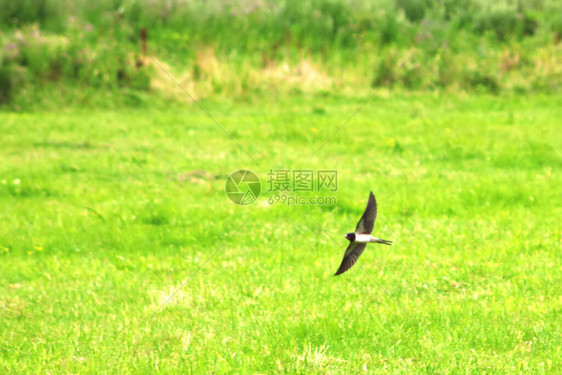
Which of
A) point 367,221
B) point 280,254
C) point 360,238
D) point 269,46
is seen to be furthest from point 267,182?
point 269,46

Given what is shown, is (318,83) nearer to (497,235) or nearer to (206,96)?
(206,96)

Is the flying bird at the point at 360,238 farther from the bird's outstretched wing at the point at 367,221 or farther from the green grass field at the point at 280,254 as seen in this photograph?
the green grass field at the point at 280,254

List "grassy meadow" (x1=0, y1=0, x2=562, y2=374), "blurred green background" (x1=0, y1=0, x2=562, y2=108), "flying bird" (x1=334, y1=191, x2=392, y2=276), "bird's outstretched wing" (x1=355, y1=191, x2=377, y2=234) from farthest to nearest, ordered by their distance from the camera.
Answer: "blurred green background" (x1=0, y1=0, x2=562, y2=108), "grassy meadow" (x1=0, y1=0, x2=562, y2=374), "bird's outstretched wing" (x1=355, y1=191, x2=377, y2=234), "flying bird" (x1=334, y1=191, x2=392, y2=276)

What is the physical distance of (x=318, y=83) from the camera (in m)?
17.1

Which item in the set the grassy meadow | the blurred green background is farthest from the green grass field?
the blurred green background

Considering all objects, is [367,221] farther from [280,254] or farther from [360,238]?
[280,254]

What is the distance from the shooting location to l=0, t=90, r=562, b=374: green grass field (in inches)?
175

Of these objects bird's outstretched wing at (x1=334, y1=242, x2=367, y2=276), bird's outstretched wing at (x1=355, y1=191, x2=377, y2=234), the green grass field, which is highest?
bird's outstretched wing at (x1=355, y1=191, x2=377, y2=234)

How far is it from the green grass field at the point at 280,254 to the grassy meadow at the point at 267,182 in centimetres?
3

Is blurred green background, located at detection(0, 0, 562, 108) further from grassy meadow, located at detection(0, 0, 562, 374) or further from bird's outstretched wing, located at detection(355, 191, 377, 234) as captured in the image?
bird's outstretched wing, located at detection(355, 191, 377, 234)

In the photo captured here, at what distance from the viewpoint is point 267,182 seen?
9.09 metres

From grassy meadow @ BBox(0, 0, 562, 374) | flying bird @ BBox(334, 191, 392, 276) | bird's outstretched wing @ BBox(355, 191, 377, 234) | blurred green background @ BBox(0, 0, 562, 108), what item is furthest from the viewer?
blurred green background @ BBox(0, 0, 562, 108)

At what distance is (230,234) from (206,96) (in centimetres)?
994

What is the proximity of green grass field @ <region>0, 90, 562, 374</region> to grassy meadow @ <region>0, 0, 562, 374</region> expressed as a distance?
3 cm
